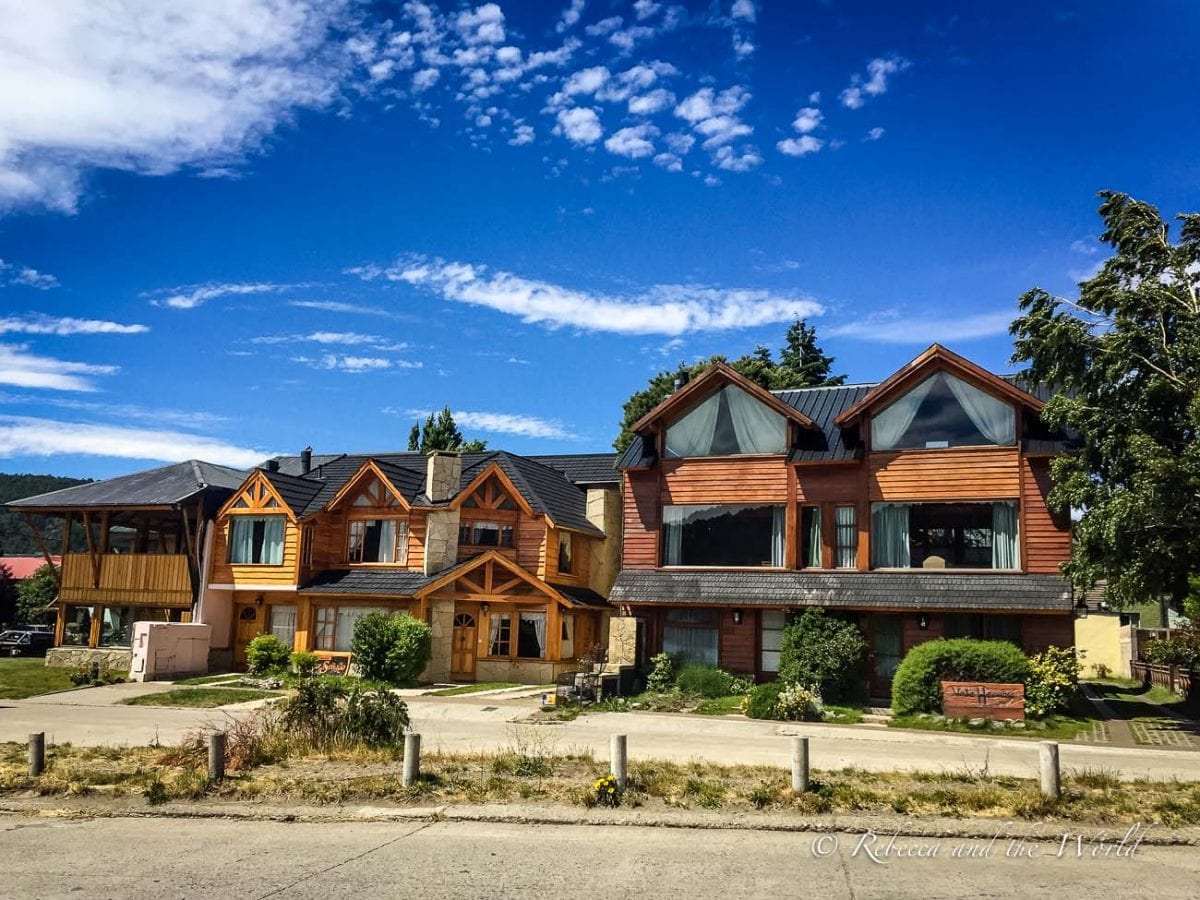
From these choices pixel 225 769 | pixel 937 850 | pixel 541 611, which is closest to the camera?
pixel 937 850

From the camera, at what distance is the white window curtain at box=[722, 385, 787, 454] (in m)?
30.8

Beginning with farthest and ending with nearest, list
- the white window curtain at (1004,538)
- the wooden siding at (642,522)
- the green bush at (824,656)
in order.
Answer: the wooden siding at (642,522) < the white window curtain at (1004,538) < the green bush at (824,656)

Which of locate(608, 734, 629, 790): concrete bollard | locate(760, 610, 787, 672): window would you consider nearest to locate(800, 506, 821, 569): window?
locate(760, 610, 787, 672): window

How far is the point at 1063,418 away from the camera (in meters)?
24.3

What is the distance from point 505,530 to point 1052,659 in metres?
18.7

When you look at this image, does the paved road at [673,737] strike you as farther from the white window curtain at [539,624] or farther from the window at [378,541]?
the window at [378,541]

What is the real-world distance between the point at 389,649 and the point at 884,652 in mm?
15276

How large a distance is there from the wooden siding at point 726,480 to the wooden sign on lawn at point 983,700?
824 cm

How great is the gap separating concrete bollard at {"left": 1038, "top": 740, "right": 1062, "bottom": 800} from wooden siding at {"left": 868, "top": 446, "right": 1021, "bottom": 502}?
15800 mm

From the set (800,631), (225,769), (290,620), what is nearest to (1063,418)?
(800,631)

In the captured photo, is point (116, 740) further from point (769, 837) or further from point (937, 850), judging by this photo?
point (937, 850)

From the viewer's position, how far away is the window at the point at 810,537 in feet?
97.9

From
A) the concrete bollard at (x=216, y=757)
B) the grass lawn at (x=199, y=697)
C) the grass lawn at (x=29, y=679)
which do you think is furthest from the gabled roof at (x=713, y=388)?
the grass lawn at (x=29, y=679)

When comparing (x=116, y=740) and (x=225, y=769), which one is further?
(x=116, y=740)
